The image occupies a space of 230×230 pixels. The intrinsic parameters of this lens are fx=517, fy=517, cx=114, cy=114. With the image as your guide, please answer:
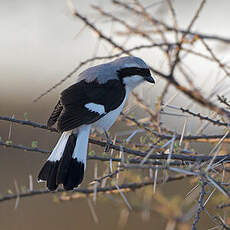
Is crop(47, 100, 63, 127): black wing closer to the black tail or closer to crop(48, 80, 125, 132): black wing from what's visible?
crop(48, 80, 125, 132): black wing

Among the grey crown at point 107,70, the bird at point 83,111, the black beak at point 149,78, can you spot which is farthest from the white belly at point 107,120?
the black beak at point 149,78

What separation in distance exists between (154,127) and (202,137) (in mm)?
291

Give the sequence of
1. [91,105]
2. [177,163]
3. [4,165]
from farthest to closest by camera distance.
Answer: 1. [4,165]
2. [91,105]
3. [177,163]

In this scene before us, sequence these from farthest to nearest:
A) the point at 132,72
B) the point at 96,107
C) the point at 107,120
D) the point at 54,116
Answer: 1. the point at 132,72
2. the point at 107,120
3. the point at 96,107
4. the point at 54,116

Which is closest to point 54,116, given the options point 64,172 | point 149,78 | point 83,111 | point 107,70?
point 83,111

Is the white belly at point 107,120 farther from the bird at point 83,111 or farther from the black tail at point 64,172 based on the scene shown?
the black tail at point 64,172

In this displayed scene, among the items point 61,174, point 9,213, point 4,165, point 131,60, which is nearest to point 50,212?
point 9,213

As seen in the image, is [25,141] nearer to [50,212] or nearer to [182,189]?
[50,212]

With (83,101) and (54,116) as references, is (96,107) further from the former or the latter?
(54,116)

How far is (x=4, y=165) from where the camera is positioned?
7492mm

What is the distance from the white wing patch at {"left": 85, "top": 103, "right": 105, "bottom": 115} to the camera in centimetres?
290

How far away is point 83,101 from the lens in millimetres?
2941

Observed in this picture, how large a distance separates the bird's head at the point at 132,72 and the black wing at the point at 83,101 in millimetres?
81

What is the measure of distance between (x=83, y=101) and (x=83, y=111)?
107 millimetres
